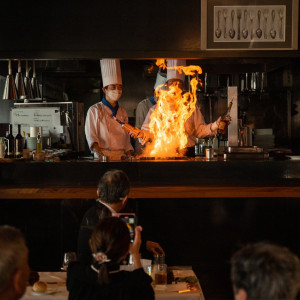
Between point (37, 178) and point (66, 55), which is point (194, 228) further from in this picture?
point (66, 55)

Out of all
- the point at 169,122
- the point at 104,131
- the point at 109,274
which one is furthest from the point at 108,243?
the point at 104,131

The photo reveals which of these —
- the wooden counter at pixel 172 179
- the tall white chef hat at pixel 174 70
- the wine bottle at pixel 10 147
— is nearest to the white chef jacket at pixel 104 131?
the tall white chef hat at pixel 174 70

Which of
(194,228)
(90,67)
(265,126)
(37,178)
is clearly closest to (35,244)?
(37,178)

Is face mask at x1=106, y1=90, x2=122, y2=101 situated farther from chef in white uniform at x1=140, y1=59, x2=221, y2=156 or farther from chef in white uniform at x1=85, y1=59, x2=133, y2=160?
chef in white uniform at x1=140, y1=59, x2=221, y2=156

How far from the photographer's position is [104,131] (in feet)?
19.0

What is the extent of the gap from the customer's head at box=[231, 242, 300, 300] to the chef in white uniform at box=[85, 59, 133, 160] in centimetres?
427

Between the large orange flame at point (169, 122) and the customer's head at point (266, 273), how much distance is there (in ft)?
12.3

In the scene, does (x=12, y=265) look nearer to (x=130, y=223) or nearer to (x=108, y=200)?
(x=130, y=223)

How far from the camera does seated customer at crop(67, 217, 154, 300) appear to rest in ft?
6.71

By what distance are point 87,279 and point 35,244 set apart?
2387 millimetres

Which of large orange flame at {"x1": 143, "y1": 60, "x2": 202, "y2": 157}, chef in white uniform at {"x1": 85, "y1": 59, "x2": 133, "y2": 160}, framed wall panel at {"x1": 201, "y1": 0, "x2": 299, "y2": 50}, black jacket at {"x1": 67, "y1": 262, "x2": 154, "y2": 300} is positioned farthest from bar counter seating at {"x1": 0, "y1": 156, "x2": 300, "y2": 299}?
black jacket at {"x1": 67, "y1": 262, "x2": 154, "y2": 300}

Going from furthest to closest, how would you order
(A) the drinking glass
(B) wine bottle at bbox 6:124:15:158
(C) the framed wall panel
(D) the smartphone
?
(B) wine bottle at bbox 6:124:15:158, (C) the framed wall panel, (A) the drinking glass, (D) the smartphone

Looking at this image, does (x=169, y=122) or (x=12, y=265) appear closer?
(x=12, y=265)

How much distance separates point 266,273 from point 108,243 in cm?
86
